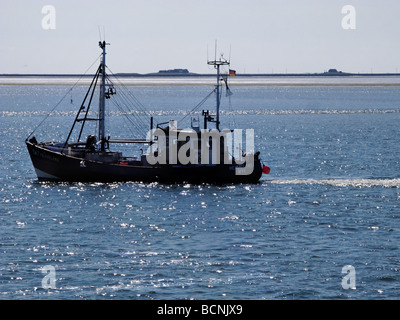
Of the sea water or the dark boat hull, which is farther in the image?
the dark boat hull

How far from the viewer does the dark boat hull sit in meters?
66.2

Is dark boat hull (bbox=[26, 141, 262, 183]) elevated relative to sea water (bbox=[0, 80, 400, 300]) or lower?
elevated

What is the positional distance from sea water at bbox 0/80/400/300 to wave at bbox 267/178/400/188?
0.10 m

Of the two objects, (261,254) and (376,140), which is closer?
(261,254)

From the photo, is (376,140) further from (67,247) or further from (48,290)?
(48,290)

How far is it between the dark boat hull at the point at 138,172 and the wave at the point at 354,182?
5.14 metres

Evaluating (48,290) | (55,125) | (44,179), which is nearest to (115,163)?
(44,179)

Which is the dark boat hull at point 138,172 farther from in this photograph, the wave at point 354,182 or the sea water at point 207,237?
the wave at point 354,182

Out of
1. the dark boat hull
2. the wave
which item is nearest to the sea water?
the wave

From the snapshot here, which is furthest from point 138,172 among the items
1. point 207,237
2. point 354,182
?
point 207,237

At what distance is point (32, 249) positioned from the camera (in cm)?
4369

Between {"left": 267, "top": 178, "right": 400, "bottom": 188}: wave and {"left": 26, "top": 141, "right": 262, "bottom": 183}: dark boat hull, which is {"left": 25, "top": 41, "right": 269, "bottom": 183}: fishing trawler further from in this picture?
{"left": 267, "top": 178, "right": 400, "bottom": 188}: wave

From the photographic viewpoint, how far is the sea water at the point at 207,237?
3712 centimetres

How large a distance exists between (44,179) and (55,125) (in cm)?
8759
